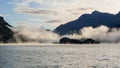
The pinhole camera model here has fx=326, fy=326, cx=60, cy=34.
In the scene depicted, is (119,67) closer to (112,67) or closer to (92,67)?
(112,67)

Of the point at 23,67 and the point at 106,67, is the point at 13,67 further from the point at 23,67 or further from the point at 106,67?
the point at 106,67

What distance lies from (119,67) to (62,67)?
478 inches

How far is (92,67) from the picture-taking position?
6975 cm

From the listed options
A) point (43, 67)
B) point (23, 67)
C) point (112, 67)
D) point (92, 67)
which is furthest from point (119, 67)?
point (23, 67)

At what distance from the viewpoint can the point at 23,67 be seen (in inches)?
2785

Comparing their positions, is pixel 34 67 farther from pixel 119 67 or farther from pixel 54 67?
pixel 119 67

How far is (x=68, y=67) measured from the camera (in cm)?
7056

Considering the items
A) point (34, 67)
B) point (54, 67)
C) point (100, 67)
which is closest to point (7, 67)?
point (34, 67)

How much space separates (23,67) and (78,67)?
1193 centimetres

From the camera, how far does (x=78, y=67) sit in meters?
70.9

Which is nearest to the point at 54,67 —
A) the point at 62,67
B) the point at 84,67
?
the point at 62,67

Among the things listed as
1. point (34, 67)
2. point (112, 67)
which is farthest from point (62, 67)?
point (112, 67)

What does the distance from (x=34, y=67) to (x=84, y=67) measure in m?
10.8

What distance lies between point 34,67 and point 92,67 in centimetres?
1246
